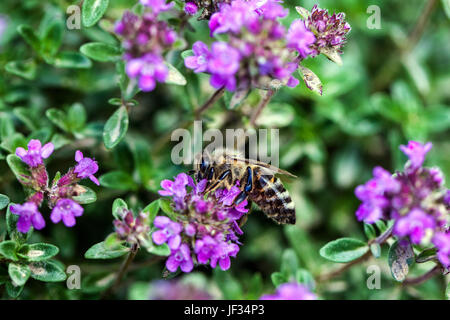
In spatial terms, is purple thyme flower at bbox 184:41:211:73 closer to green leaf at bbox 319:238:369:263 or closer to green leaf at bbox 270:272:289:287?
green leaf at bbox 319:238:369:263

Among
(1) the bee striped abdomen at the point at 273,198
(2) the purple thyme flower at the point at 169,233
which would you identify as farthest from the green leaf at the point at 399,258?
(2) the purple thyme flower at the point at 169,233

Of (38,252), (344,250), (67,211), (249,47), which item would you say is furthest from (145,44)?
(344,250)

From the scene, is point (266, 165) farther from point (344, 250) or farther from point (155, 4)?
point (155, 4)

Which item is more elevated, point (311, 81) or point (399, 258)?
point (311, 81)

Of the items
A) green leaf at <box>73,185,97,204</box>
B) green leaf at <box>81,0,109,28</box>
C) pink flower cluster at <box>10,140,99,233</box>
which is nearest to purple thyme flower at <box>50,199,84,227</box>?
pink flower cluster at <box>10,140,99,233</box>

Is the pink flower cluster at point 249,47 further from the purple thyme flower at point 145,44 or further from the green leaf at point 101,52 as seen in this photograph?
the green leaf at point 101,52

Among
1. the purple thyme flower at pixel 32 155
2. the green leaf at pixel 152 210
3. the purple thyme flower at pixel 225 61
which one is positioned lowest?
the green leaf at pixel 152 210
